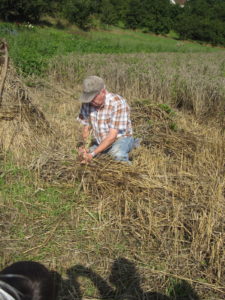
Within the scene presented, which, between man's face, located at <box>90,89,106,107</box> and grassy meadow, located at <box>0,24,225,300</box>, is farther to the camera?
man's face, located at <box>90,89,106,107</box>

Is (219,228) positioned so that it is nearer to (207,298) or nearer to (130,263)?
(207,298)

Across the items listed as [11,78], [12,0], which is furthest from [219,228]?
[12,0]

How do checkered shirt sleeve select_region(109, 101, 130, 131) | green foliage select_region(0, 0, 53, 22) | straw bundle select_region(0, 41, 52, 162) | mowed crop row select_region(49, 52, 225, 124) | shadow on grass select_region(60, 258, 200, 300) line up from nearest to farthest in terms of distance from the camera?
shadow on grass select_region(60, 258, 200, 300), checkered shirt sleeve select_region(109, 101, 130, 131), straw bundle select_region(0, 41, 52, 162), mowed crop row select_region(49, 52, 225, 124), green foliage select_region(0, 0, 53, 22)

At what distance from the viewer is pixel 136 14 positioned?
133 feet

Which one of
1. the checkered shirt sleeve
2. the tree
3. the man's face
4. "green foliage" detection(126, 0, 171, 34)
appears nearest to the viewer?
the man's face

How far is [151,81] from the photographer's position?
20.5ft

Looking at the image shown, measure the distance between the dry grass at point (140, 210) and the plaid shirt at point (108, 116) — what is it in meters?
0.50

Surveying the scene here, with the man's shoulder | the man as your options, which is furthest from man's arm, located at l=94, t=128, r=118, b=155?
the man's shoulder

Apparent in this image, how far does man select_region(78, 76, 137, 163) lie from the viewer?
3.31 m

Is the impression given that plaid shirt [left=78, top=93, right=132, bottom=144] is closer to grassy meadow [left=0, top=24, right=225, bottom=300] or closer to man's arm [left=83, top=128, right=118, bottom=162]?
man's arm [left=83, top=128, right=118, bottom=162]

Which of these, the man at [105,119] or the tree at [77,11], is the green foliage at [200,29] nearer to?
the tree at [77,11]

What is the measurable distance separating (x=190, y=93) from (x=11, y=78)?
350 centimetres

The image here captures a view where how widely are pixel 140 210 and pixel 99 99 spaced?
1377 millimetres

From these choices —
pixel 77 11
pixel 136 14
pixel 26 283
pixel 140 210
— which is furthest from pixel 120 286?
pixel 136 14
